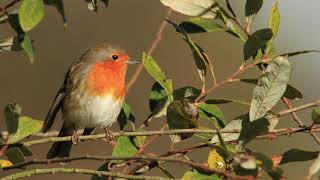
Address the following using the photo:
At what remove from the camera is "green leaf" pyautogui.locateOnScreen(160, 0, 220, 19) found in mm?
3035

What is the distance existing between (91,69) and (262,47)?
2528 mm

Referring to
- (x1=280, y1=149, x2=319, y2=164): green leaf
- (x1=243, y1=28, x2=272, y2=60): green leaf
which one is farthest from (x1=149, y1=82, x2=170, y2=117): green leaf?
(x1=280, y1=149, x2=319, y2=164): green leaf

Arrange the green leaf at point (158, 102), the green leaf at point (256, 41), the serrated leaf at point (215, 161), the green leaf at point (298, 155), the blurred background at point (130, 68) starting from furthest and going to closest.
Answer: the blurred background at point (130, 68) < the green leaf at point (158, 102) < the green leaf at point (256, 41) < the serrated leaf at point (215, 161) < the green leaf at point (298, 155)

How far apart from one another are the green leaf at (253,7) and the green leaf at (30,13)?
1008mm

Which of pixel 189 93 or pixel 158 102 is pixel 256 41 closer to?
pixel 189 93

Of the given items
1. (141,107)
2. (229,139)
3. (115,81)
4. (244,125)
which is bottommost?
(141,107)

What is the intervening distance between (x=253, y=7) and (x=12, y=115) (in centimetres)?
109

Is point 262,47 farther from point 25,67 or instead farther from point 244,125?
point 25,67

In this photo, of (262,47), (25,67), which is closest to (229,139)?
(262,47)

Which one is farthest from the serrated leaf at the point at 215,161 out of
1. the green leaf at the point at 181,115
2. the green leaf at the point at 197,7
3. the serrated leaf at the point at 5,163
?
the serrated leaf at the point at 5,163

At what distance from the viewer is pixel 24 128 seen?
9.02 feet

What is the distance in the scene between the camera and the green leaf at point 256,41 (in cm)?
282

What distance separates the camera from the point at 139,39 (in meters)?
13.8

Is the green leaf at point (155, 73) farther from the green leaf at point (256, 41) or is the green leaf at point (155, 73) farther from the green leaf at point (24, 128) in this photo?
the green leaf at point (24, 128)
